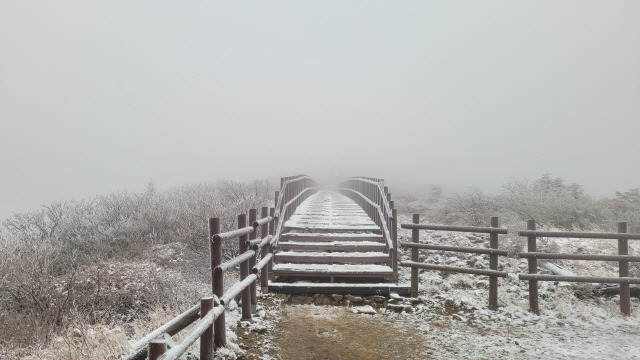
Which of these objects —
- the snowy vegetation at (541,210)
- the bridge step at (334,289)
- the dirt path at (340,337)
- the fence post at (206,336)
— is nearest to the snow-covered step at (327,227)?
the bridge step at (334,289)

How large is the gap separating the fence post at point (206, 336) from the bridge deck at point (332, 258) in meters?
3.17

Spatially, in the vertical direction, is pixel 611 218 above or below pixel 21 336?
above

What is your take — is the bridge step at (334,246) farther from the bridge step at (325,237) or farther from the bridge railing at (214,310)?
the bridge railing at (214,310)

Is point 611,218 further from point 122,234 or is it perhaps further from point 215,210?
point 122,234

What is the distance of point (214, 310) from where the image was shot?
4.09 m

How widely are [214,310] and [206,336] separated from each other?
0.29 m

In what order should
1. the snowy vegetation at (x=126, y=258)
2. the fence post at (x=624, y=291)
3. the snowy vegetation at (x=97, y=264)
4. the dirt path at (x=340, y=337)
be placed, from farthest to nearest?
the snowy vegetation at (x=97, y=264)
the fence post at (x=624, y=291)
the snowy vegetation at (x=126, y=258)
the dirt path at (x=340, y=337)

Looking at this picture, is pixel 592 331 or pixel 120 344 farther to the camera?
pixel 592 331

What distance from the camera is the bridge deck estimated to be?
290 inches

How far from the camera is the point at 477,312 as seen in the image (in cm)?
647

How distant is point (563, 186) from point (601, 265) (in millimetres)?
11101

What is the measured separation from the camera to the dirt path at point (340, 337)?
4883mm

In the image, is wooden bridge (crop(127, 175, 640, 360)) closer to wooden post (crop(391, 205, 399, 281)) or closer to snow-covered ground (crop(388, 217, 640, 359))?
wooden post (crop(391, 205, 399, 281))

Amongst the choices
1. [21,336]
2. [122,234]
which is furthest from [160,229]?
[21,336]
